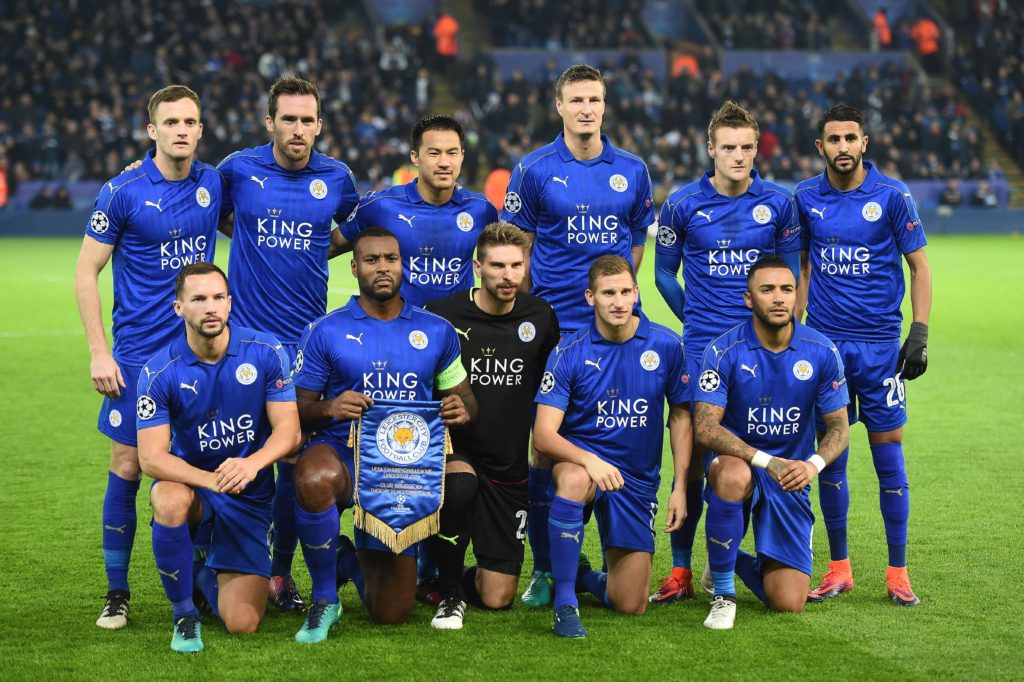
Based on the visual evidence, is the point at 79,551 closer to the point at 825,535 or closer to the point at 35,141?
the point at 825,535

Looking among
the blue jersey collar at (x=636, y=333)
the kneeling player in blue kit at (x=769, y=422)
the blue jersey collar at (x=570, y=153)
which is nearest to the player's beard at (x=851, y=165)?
the kneeling player in blue kit at (x=769, y=422)

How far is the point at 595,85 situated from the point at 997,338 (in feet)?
29.3

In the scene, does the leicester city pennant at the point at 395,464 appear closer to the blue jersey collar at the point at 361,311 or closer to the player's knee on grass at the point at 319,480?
the player's knee on grass at the point at 319,480

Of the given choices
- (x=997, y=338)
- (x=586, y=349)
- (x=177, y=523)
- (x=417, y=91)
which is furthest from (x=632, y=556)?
(x=417, y=91)

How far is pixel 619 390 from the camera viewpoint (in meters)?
5.66

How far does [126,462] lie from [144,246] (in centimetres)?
95

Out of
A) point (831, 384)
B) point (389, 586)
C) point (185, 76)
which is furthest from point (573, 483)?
point (185, 76)

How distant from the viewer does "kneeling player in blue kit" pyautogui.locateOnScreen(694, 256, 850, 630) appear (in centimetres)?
547

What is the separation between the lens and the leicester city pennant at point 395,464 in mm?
5312

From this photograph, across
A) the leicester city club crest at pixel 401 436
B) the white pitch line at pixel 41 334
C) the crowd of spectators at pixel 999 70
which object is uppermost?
the crowd of spectators at pixel 999 70

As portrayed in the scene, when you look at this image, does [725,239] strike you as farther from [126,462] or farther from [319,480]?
[126,462]

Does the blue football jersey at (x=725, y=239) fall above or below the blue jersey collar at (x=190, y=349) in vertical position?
A: above

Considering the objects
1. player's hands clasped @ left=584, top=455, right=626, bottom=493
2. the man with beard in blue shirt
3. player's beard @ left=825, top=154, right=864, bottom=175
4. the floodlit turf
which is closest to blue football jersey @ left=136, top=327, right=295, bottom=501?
the floodlit turf

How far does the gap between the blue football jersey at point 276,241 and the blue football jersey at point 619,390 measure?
1286 millimetres
